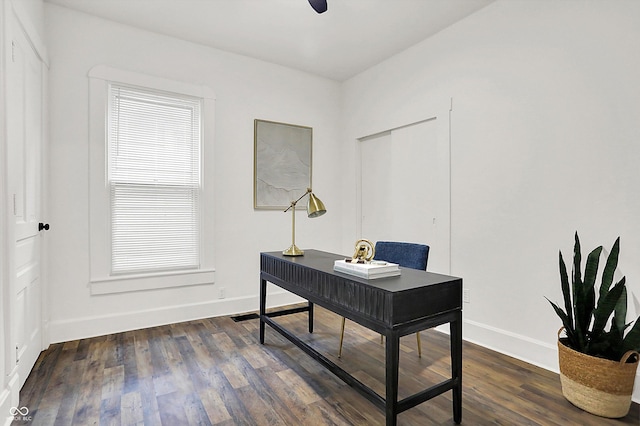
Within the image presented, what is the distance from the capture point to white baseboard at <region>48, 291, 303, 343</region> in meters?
2.96

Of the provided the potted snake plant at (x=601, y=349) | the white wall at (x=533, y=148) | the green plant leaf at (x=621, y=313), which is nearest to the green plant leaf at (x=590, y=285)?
the potted snake plant at (x=601, y=349)

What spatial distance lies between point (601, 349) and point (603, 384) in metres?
0.18

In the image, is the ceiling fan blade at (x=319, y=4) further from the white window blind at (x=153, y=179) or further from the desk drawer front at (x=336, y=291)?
the white window blind at (x=153, y=179)

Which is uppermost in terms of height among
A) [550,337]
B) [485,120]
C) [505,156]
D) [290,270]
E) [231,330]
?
[485,120]

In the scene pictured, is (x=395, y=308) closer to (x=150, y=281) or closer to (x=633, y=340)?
(x=633, y=340)

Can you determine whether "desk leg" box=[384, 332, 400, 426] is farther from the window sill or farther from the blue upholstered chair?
the window sill

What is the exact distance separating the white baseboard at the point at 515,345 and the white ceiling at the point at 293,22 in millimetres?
2692

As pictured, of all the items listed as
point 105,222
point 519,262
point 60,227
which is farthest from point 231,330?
point 519,262

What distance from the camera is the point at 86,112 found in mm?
3039

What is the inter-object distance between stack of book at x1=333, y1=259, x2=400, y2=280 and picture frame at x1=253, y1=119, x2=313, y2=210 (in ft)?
7.26

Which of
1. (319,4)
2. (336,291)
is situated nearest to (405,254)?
(336,291)

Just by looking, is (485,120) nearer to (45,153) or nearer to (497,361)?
(497,361)

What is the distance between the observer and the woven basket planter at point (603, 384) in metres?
1.86

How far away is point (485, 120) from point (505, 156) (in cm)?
37
